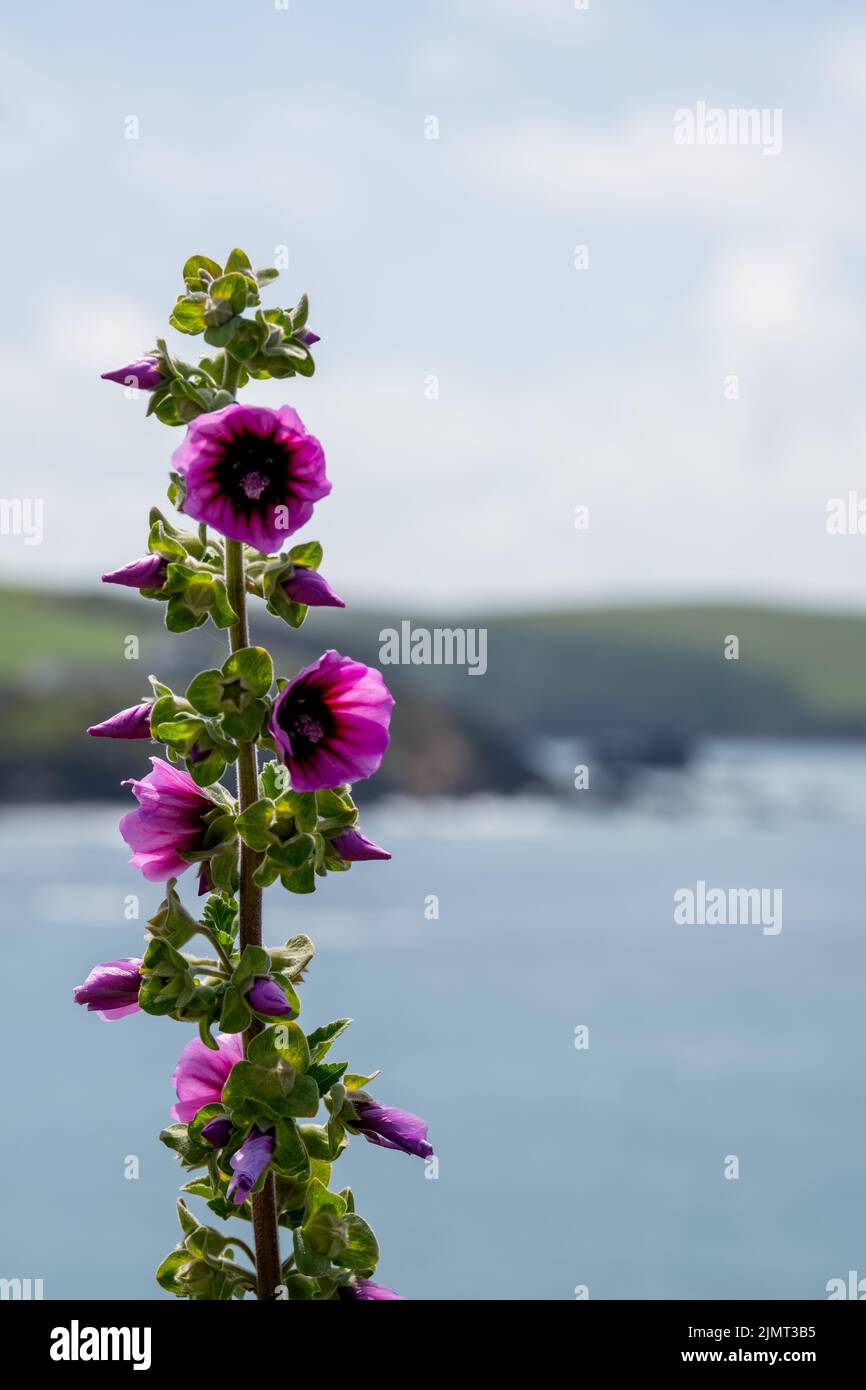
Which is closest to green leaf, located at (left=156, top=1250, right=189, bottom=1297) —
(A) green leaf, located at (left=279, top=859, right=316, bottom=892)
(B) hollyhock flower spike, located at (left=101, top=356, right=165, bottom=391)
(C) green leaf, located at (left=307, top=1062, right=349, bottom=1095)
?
(C) green leaf, located at (left=307, top=1062, right=349, bottom=1095)

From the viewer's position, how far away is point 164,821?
0.79 m

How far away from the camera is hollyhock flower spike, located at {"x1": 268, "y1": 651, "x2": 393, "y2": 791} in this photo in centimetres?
76

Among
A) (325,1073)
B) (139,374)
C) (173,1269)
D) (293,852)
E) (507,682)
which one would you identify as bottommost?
(173,1269)

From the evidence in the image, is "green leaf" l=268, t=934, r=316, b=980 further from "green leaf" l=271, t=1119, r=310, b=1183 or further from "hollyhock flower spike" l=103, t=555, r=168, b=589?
"hollyhock flower spike" l=103, t=555, r=168, b=589

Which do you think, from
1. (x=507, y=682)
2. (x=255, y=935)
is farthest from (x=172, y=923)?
(x=507, y=682)

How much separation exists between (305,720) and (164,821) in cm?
10

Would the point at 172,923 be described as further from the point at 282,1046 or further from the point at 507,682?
the point at 507,682

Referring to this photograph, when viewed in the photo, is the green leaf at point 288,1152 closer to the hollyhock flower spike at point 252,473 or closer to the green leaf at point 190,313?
the hollyhock flower spike at point 252,473

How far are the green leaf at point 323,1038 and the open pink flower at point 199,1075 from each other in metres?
0.06

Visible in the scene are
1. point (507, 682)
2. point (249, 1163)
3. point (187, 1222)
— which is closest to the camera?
point (249, 1163)

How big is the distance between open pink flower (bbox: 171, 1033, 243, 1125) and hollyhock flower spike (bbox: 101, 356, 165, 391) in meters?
0.38

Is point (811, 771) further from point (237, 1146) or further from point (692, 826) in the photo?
point (237, 1146)
